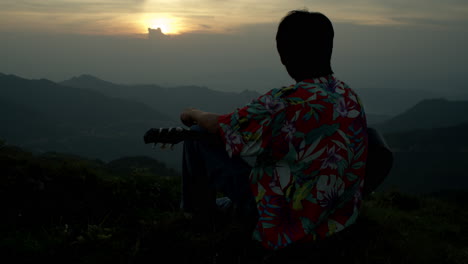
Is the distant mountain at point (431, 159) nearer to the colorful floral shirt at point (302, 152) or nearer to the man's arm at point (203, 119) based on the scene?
the colorful floral shirt at point (302, 152)

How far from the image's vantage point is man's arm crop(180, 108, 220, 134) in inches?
117

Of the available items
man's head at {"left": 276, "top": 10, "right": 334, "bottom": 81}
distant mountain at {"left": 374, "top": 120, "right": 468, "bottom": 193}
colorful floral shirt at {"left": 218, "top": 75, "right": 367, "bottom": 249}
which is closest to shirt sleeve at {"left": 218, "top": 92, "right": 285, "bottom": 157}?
colorful floral shirt at {"left": 218, "top": 75, "right": 367, "bottom": 249}

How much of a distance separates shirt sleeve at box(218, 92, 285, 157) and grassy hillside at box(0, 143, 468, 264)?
1156 mm

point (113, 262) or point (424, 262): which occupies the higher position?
point (113, 262)

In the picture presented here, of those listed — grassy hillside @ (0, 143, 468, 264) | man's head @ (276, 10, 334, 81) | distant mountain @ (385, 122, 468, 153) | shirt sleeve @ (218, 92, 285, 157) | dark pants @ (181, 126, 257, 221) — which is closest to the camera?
shirt sleeve @ (218, 92, 285, 157)

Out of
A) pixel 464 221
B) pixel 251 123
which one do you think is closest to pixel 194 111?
pixel 251 123

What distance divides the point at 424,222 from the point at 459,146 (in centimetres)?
18023

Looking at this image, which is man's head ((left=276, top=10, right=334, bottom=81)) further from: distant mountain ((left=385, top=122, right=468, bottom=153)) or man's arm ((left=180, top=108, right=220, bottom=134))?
distant mountain ((left=385, top=122, right=468, bottom=153))

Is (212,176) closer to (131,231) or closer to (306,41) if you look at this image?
(131,231)

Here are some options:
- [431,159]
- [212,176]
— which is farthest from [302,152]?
[431,159]

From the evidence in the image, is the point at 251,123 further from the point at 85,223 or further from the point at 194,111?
the point at 85,223

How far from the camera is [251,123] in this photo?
258cm

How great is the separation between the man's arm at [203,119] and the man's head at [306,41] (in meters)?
0.80

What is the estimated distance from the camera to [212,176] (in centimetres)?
345
